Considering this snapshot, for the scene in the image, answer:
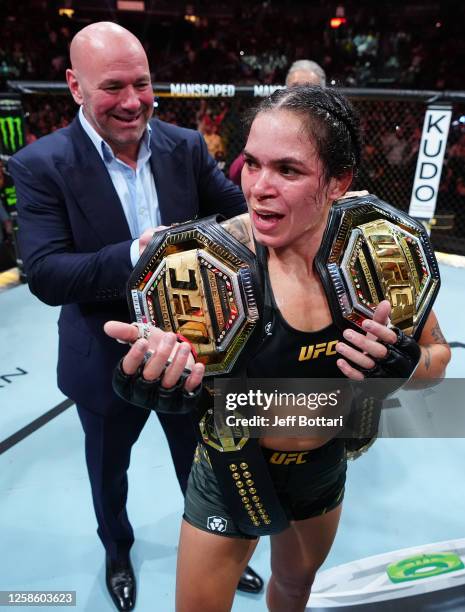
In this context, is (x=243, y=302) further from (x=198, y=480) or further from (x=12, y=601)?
(x=12, y=601)

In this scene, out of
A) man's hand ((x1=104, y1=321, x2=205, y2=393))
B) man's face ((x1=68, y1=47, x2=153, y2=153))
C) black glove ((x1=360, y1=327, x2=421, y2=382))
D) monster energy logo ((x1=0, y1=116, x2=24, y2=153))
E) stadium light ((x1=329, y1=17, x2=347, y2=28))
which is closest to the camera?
man's hand ((x1=104, y1=321, x2=205, y2=393))

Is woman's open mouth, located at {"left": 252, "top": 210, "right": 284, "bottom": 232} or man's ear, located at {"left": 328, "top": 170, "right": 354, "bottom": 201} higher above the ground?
man's ear, located at {"left": 328, "top": 170, "right": 354, "bottom": 201}

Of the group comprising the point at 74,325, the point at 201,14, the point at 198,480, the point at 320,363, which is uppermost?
the point at 201,14

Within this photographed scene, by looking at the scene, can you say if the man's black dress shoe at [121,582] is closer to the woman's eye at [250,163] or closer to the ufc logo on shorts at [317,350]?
the ufc logo on shorts at [317,350]

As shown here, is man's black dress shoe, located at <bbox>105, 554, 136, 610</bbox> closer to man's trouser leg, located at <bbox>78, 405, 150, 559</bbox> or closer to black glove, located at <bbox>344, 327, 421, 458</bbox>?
man's trouser leg, located at <bbox>78, 405, 150, 559</bbox>

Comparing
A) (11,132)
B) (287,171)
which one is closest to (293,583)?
(287,171)

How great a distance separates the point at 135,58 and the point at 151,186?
13.5 inches

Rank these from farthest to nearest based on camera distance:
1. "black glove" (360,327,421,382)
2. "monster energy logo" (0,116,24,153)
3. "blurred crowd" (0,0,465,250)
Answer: "blurred crowd" (0,0,465,250) → "monster energy logo" (0,116,24,153) → "black glove" (360,327,421,382)

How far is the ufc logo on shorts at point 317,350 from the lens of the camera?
1.07 meters

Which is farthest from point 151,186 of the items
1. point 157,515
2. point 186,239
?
point 157,515

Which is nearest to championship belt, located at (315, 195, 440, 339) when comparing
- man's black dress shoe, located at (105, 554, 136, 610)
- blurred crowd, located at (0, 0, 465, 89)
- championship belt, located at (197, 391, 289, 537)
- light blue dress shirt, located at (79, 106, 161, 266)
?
championship belt, located at (197, 391, 289, 537)

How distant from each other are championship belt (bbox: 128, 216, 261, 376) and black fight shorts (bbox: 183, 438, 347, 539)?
32cm

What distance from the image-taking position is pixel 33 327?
3.63 meters

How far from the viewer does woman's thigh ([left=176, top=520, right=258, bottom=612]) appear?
1146 millimetres
